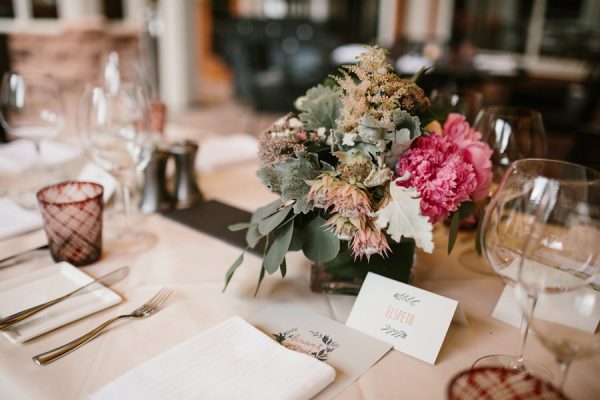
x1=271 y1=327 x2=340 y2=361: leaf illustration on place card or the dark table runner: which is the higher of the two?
the dark table runner

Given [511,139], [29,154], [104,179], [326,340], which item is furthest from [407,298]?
[29,154]

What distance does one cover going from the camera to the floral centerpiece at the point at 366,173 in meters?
0.72

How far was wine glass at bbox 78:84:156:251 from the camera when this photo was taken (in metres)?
1.04

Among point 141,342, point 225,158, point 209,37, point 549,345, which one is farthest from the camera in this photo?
point 209,37

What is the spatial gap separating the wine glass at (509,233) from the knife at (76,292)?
628 millimetres

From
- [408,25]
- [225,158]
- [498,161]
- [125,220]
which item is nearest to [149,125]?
[125,220]

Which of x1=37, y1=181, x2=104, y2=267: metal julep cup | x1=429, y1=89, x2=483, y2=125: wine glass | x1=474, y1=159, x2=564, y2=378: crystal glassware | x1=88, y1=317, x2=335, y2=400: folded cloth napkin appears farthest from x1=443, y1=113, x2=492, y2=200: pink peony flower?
x1=37, y1=181, x2=104, y2=267: metal julep cup

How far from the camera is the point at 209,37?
9719mm

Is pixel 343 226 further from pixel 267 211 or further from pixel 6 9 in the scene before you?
pixel 6 9

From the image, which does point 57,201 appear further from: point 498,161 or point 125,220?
point 498,161

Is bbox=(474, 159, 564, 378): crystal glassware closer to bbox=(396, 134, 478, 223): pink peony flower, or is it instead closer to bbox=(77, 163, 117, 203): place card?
bbox=(396, 134, 478, 223): pink peony flower

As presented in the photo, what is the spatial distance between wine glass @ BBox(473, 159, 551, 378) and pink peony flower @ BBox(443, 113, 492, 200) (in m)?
0.11

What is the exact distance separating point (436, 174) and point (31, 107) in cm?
110

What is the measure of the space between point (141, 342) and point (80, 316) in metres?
0.12
